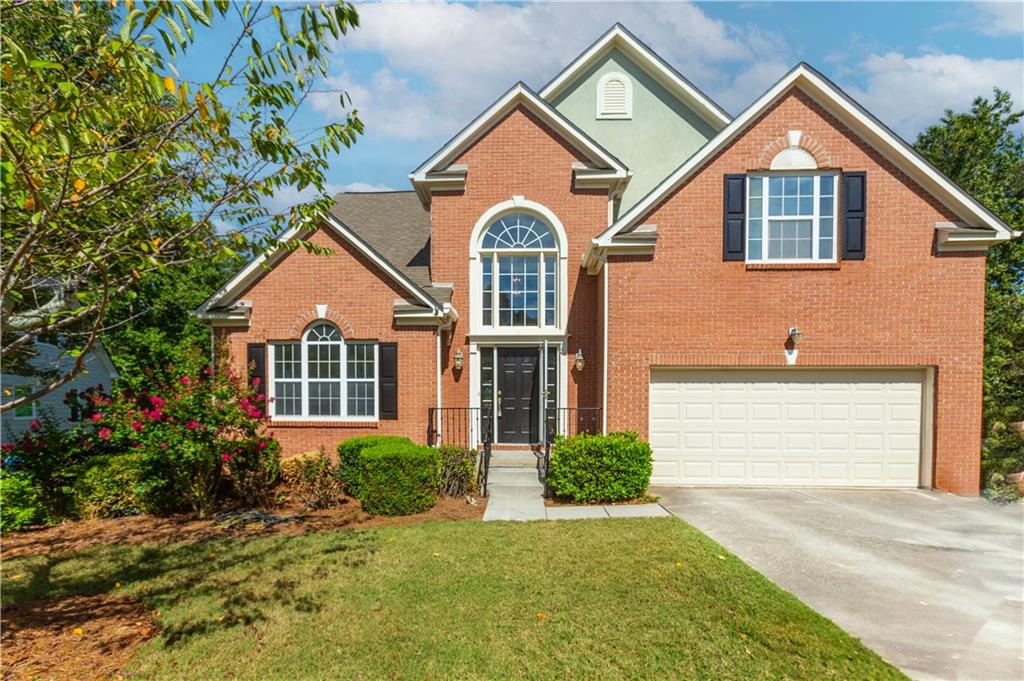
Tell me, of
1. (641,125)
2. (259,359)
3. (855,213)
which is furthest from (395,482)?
(641,125)

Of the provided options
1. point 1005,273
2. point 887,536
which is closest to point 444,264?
point 887,536

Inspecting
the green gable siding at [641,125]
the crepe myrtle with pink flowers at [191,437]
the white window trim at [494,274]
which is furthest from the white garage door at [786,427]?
the crepe myrtle with pink flowers at [191,437]

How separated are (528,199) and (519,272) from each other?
5.87ft

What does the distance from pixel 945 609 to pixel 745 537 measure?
2.26 m

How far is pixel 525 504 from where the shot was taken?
873cm

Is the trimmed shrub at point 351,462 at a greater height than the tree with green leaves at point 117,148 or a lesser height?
lesser

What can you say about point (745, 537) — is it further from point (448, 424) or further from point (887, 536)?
point (448, 424)

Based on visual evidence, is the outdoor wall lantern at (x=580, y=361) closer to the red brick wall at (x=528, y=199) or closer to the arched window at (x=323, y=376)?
the red brick wall at (x=528, y=199)

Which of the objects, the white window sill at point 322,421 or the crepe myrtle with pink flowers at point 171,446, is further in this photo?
the white window sill at point 322,421

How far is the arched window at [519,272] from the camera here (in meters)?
12.3

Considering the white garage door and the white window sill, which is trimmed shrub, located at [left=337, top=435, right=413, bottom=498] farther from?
the white garage door

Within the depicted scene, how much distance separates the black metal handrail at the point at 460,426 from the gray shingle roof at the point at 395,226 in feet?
8.96

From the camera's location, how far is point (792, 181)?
9672 mm

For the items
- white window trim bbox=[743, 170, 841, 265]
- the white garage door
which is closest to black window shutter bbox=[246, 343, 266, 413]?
the white garage door
